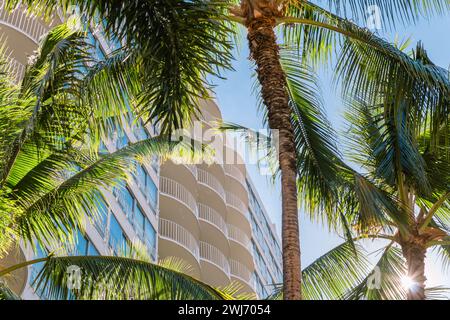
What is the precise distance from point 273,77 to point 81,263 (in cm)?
368

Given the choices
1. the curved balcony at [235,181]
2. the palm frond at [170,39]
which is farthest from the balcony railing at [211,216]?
the palm frond at [170,39]

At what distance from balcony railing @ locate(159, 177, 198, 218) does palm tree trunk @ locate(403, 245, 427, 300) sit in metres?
24.8

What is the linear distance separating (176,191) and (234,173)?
1087cm

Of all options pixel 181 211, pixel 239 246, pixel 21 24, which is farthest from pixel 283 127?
pixel 239 246

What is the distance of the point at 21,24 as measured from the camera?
25797 millimetres

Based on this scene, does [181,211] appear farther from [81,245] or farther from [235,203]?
[81,245]

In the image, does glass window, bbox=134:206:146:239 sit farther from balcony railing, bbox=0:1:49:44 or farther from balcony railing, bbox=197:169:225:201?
balcony railing, bbox=197:169:225:201

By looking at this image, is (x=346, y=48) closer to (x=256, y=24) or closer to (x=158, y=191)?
(x=256, y=24)

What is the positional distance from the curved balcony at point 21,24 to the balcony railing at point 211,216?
17525mm

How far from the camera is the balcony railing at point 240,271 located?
46000 mm

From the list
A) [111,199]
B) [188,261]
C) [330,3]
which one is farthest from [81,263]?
[188,261]

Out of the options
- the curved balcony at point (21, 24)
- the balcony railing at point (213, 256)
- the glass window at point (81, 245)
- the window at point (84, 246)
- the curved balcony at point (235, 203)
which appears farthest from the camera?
the curved balcony at point (235, 203)

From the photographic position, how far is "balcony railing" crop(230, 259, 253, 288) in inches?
1811

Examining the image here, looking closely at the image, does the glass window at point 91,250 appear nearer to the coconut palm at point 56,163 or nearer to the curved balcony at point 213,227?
the coconut palm at point 56,163
